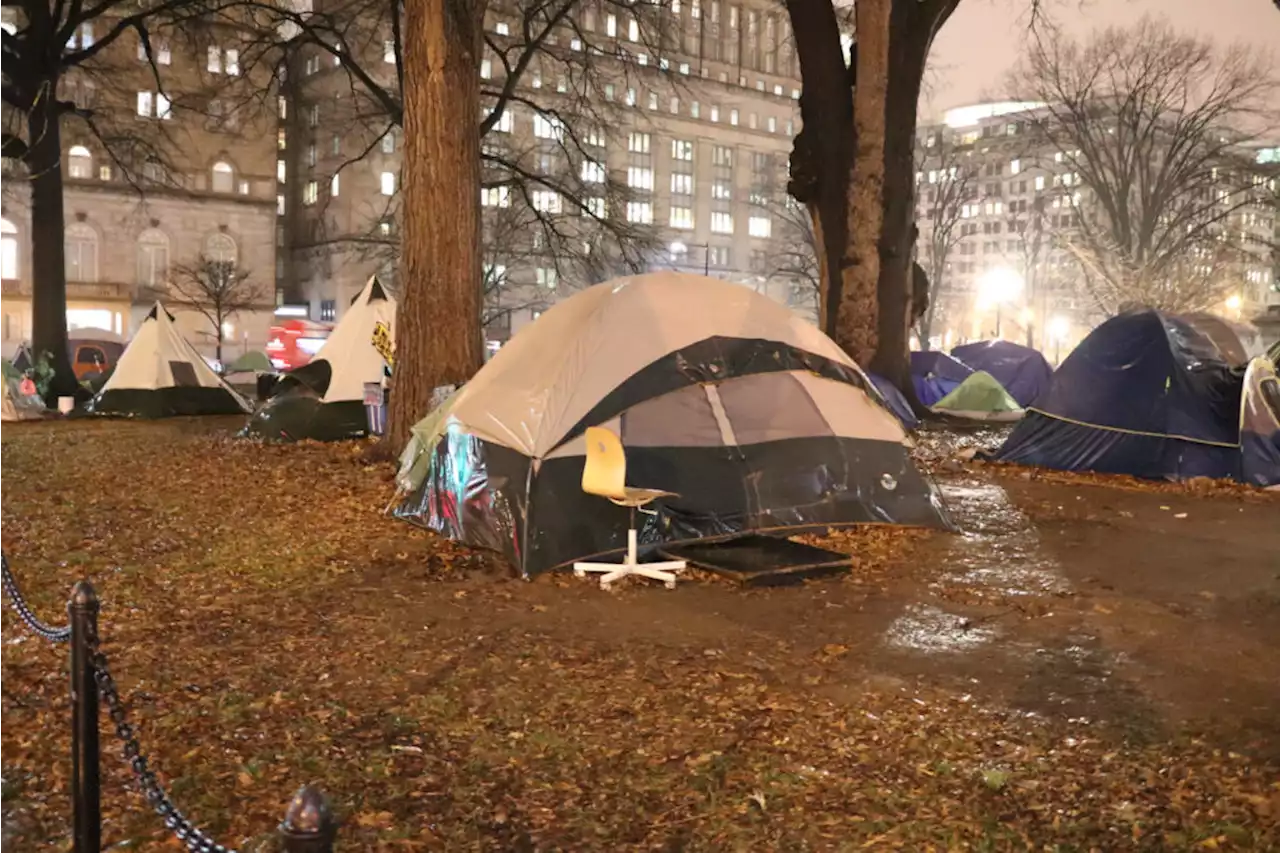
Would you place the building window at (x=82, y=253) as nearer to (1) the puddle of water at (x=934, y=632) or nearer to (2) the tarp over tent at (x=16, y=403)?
(2) the tarp over tent at (x=16, y=403)

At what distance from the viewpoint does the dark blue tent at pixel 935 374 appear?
2583cm

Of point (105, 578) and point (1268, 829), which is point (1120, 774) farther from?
point (105, 578)

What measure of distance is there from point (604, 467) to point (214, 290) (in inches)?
1959

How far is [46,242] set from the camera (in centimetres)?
2483

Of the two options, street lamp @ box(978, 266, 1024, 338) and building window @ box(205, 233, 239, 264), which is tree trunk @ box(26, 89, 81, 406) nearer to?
building window @ box(205, 233, 239, 264)

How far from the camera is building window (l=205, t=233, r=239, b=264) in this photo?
64188 millimetres

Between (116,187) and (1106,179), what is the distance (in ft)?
166

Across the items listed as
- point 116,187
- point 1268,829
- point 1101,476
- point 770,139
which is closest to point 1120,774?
point 1268,829

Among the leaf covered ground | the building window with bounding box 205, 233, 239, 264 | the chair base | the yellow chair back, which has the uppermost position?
the building window with bounding box 205, 233, 239, 264

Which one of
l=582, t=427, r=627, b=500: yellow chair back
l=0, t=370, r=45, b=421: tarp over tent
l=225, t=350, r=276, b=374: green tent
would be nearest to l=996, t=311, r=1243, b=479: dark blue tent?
l=582, t=427, r=627, b=500: yellow chair back

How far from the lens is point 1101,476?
13.6 m

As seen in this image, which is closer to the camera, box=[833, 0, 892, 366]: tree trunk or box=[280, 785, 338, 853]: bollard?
box=[280, 785, 338, 853]: bollard

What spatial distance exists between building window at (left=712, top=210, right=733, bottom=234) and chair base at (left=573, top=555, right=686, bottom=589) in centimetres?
9645

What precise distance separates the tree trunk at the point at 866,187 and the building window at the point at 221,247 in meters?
53.3
